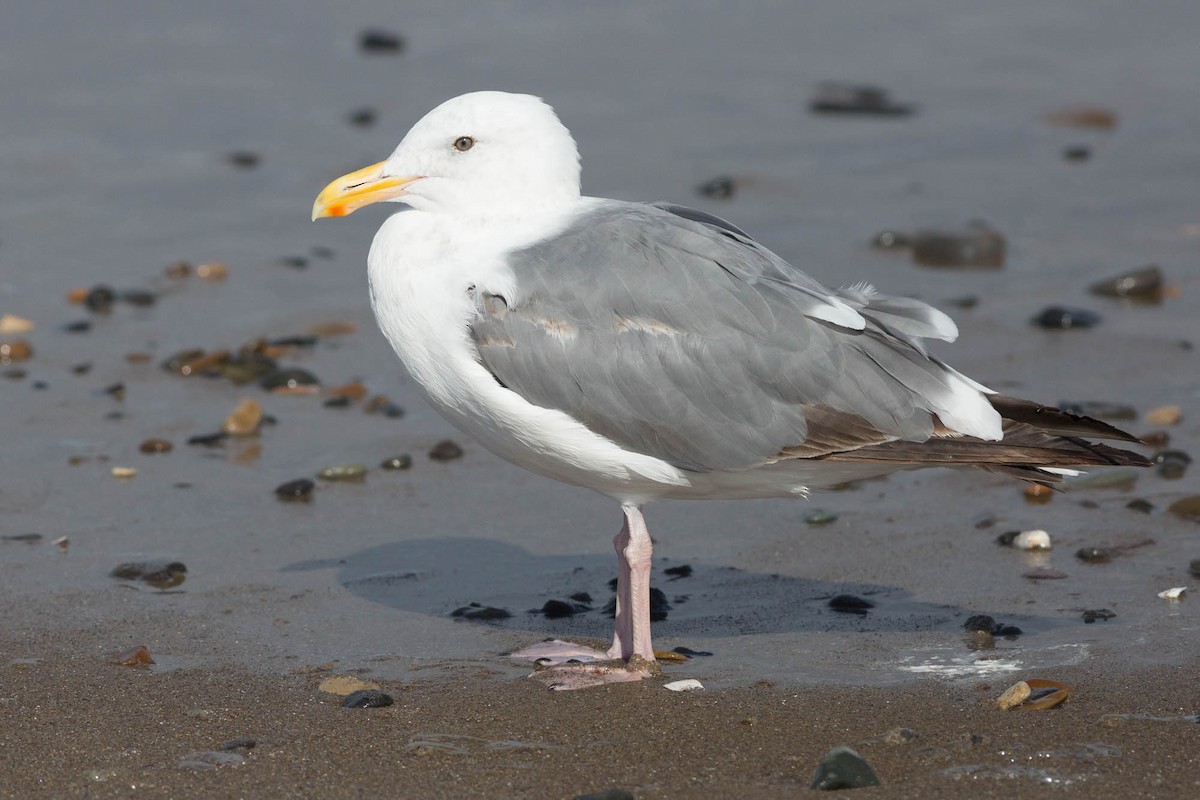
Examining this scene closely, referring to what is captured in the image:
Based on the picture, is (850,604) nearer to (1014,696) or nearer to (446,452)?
(1014,696)

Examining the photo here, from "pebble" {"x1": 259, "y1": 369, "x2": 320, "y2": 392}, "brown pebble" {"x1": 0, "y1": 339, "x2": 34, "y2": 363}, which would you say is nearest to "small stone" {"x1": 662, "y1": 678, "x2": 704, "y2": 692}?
"pebble" {"x1": 259, "y1": 369, "x2": 320, "y2": 392}

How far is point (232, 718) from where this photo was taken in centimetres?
549

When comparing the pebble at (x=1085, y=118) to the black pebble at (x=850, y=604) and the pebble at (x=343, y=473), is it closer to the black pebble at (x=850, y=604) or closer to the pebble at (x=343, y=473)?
the pebble at (x=343, y=473)

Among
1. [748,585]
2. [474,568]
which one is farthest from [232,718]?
[748,585]

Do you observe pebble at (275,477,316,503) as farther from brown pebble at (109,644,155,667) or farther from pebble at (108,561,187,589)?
brown pebble at (109,644,155,667)

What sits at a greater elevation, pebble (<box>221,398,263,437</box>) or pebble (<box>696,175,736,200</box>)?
pebble (<box>696,175,736,200</box>)

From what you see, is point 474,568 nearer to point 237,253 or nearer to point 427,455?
point 427,455

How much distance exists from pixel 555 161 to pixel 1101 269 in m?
5.60

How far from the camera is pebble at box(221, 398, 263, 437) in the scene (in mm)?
8562

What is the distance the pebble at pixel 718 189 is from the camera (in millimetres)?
12078

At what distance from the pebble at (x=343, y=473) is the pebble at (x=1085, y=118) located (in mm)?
8031

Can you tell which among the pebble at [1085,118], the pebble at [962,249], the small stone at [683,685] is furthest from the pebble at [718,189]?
the small stone at [683,685]

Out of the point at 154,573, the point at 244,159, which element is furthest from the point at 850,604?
the point at 244,159

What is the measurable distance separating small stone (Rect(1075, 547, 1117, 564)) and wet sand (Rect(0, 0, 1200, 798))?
0.27 feet
